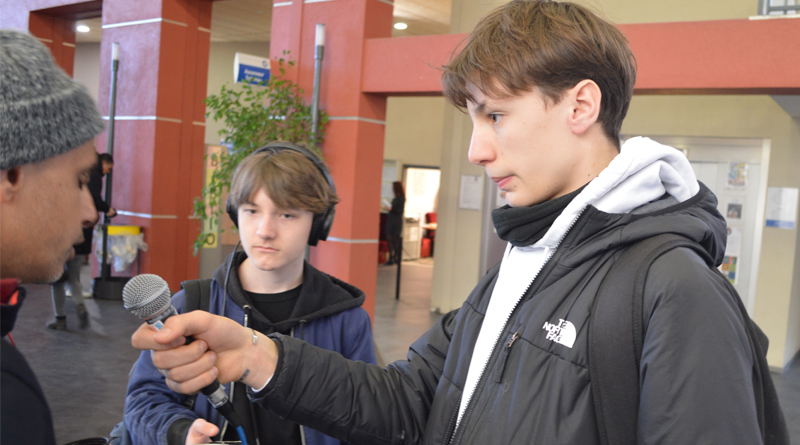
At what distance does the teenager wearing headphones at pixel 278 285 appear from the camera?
160 cm

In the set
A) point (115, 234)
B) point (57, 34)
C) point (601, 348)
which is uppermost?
point (57, 34)

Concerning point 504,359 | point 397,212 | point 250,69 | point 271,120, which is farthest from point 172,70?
point 504,359

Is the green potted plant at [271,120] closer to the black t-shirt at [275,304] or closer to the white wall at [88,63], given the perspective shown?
the black t-shirt at [275,304]

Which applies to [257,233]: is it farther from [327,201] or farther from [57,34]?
[57,34]

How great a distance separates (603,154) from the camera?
3.37ft

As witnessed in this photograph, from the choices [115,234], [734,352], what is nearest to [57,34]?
[115,234]

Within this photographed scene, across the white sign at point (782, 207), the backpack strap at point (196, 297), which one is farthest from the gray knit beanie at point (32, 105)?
the white sign at point (782, 207)

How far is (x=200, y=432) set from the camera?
131cm

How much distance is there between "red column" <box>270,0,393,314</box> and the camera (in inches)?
221

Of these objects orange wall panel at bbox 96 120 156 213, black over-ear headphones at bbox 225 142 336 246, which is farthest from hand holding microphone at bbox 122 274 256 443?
orange wall panel at bbox 96 120 156 213

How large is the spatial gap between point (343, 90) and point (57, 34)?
6691 millimetres

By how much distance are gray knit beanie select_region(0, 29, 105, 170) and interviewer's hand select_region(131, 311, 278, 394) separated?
0.94ft

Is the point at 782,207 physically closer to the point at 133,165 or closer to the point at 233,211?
the point at 233,211

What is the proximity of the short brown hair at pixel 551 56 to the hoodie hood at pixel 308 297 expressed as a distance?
0.87m
